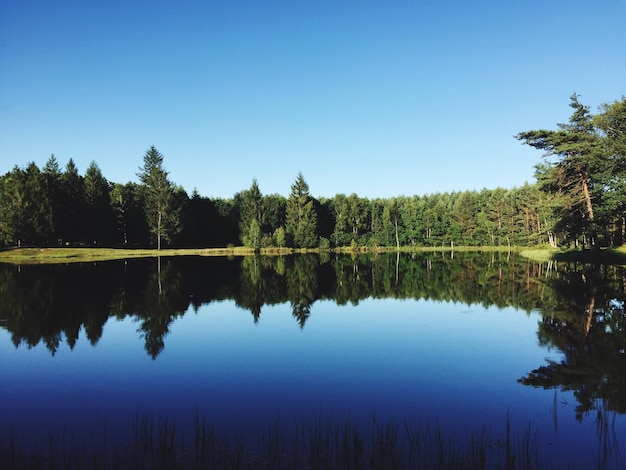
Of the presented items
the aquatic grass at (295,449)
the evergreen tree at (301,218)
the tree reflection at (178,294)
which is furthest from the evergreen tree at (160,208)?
the aquatic grass at (295,449)

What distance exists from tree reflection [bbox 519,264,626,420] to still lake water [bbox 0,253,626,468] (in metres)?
0.06

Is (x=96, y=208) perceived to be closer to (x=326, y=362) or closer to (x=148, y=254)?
(x=148, y=254)

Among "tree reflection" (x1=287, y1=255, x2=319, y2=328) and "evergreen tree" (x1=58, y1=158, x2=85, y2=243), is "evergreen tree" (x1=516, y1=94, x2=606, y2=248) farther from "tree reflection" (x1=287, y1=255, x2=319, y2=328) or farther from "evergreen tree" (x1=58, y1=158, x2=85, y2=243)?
"evergreen tree" (x1=58, y1=158, x2=85, y2=243)

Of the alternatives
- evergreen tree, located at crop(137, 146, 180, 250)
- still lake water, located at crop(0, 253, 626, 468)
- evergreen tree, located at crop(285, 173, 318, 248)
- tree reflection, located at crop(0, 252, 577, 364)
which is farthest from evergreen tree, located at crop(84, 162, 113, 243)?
still lake water, located at crop(0, 253, 626, 468)

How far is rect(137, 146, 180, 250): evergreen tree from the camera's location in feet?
269

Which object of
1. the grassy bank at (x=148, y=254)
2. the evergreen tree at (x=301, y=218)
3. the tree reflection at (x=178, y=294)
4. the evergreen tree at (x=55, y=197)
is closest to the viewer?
the tree reflection at (x=178, y=294)

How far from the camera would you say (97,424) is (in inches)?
328

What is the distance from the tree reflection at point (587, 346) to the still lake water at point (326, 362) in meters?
0.06

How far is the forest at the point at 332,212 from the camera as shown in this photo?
45.9 metres

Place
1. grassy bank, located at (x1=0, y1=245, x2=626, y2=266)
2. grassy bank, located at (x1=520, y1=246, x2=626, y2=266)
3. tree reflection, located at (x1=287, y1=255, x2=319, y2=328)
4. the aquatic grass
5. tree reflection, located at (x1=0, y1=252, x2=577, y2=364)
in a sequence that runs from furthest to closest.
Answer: grassy bank, located at (x1=0, y1=245, x2=626, y2=266) < grassy bank, located at (x1=520, y1=246, x2=626, y2=266) < tree reflection, located at (x1=287, y1=255, x2=319, y2=328) < tree reflection, located at (x1=0, y1=252, x2=577, y2=364) < the aquatic grass

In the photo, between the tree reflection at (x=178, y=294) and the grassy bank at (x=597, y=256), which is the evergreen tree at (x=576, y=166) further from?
the tree reflection at (x=178, y=294)

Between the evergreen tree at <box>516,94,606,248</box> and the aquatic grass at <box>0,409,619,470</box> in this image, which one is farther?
the evergreen tree at <box>516,94,606,248</box>

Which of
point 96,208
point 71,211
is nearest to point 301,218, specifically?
point 96,208

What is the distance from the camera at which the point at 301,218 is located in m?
97.2
